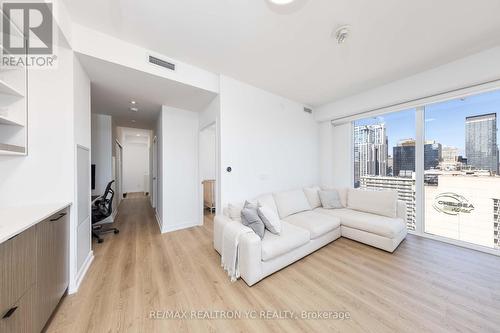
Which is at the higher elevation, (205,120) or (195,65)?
(195,65)

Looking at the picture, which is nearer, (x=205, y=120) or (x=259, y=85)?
(x=259, y=85)

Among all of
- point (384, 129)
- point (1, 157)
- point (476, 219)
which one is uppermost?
point (384, 129)

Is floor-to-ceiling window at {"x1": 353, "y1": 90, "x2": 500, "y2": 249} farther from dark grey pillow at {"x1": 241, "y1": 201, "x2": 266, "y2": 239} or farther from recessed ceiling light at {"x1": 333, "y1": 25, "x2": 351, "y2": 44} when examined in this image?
dark grey pillow at {"x1": 241, "y1": 201, "x2": 266, "y2": 239}

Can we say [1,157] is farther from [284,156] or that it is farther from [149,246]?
[284,156]

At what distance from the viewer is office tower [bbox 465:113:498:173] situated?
2.48 metres

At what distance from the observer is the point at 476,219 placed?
2.66 m

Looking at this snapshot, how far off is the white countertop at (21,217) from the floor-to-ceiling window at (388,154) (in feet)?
15.8

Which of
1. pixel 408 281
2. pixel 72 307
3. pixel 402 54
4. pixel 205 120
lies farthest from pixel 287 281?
pixel 402 54

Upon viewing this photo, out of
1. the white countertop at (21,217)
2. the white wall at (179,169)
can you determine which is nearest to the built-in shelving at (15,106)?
the white countertop at (21,217)

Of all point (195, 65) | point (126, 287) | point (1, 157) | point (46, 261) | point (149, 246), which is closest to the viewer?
point (46, 261)

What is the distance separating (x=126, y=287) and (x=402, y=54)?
4.41 metres

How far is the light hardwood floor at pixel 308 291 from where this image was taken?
4.70ft

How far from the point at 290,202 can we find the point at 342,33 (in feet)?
8.23

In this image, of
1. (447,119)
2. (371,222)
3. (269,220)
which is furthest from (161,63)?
(447,119)
